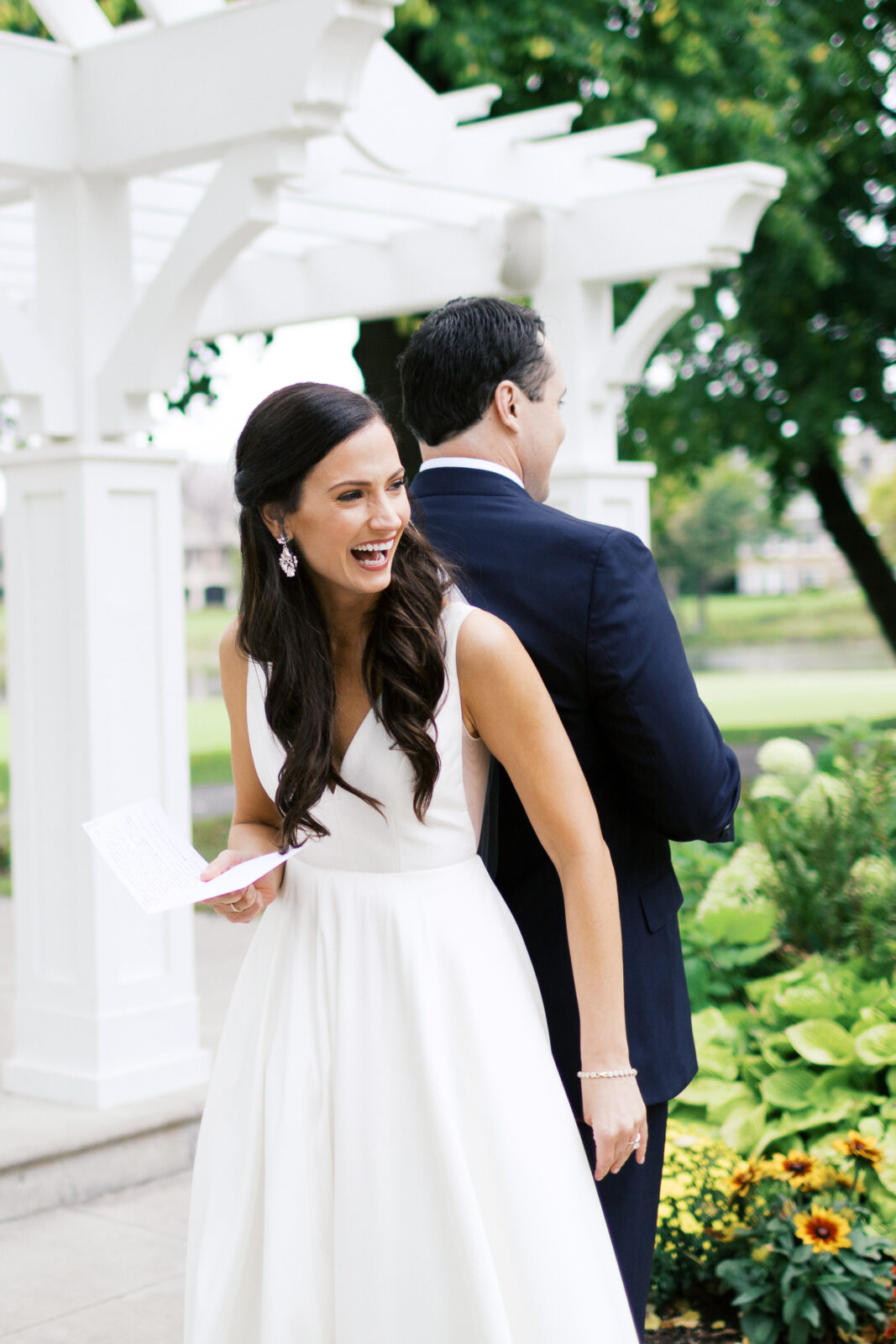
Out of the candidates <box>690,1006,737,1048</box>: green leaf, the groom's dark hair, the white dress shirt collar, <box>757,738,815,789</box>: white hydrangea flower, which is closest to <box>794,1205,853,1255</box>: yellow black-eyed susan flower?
<box>690,1006,737,1048</box>: green leaf

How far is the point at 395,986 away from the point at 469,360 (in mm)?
863

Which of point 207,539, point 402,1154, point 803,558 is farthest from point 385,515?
point 803,558

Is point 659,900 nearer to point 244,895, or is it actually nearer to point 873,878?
point 244,895

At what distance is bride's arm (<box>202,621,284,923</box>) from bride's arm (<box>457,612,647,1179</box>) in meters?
0.37

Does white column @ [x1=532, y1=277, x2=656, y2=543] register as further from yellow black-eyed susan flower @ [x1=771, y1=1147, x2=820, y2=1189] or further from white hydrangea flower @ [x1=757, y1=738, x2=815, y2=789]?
yellow black-eyed susan flower @ [x1=771, y1=1147, x2=820, y2=1189]

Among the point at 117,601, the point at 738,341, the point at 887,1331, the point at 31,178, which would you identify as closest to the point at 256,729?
the point at 887,1331

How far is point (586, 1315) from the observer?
1843 mm

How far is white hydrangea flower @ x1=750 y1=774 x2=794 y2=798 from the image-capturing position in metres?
4.86

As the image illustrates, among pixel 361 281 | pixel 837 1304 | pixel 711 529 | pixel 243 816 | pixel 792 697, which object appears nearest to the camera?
pixel 243 816

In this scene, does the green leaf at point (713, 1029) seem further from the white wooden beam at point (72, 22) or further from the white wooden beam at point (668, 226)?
the white wooden beam at point (72, 22)

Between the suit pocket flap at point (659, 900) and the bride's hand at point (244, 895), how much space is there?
52 cm

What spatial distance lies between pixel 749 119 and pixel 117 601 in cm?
503

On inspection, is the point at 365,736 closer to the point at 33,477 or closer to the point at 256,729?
the point at 256,729

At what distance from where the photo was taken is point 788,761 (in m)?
5.14
